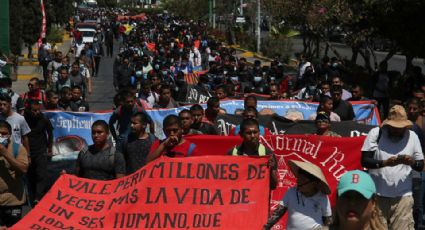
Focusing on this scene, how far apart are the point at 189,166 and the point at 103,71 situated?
3161cm

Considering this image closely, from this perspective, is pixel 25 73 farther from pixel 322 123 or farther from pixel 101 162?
pixel 101 162

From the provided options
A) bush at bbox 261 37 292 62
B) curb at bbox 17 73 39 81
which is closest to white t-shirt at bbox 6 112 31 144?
curb at bbox 17 73 39 81

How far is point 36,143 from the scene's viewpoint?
11211mm

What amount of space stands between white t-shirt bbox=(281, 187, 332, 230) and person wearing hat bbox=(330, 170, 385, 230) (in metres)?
2.19

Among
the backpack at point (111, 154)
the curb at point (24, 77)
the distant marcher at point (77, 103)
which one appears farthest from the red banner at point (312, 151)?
the curb at point (24, 77)

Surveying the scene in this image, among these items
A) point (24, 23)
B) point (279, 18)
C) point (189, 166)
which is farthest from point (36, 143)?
point (24, 23)

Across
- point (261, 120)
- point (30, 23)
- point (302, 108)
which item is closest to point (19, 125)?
point (261, 120)

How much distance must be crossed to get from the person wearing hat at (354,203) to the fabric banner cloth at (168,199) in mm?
3532

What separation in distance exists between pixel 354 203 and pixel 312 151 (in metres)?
5.89

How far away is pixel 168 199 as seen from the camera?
7.86 m

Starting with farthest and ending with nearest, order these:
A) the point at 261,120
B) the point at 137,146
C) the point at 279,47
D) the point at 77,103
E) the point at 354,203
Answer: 1. the point at 279,47
2. the point at 77,103
3. the point at 261,120
4. the point at 137,146
5. the point at 354,203

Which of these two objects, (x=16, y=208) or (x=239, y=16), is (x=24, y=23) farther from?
(x=16, y=208)

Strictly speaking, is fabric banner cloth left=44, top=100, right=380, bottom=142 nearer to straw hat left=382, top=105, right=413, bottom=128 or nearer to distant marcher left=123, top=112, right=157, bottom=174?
distant marcher left=123, top=112, right=157, bottom=174

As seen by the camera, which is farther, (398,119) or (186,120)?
(186,120)
